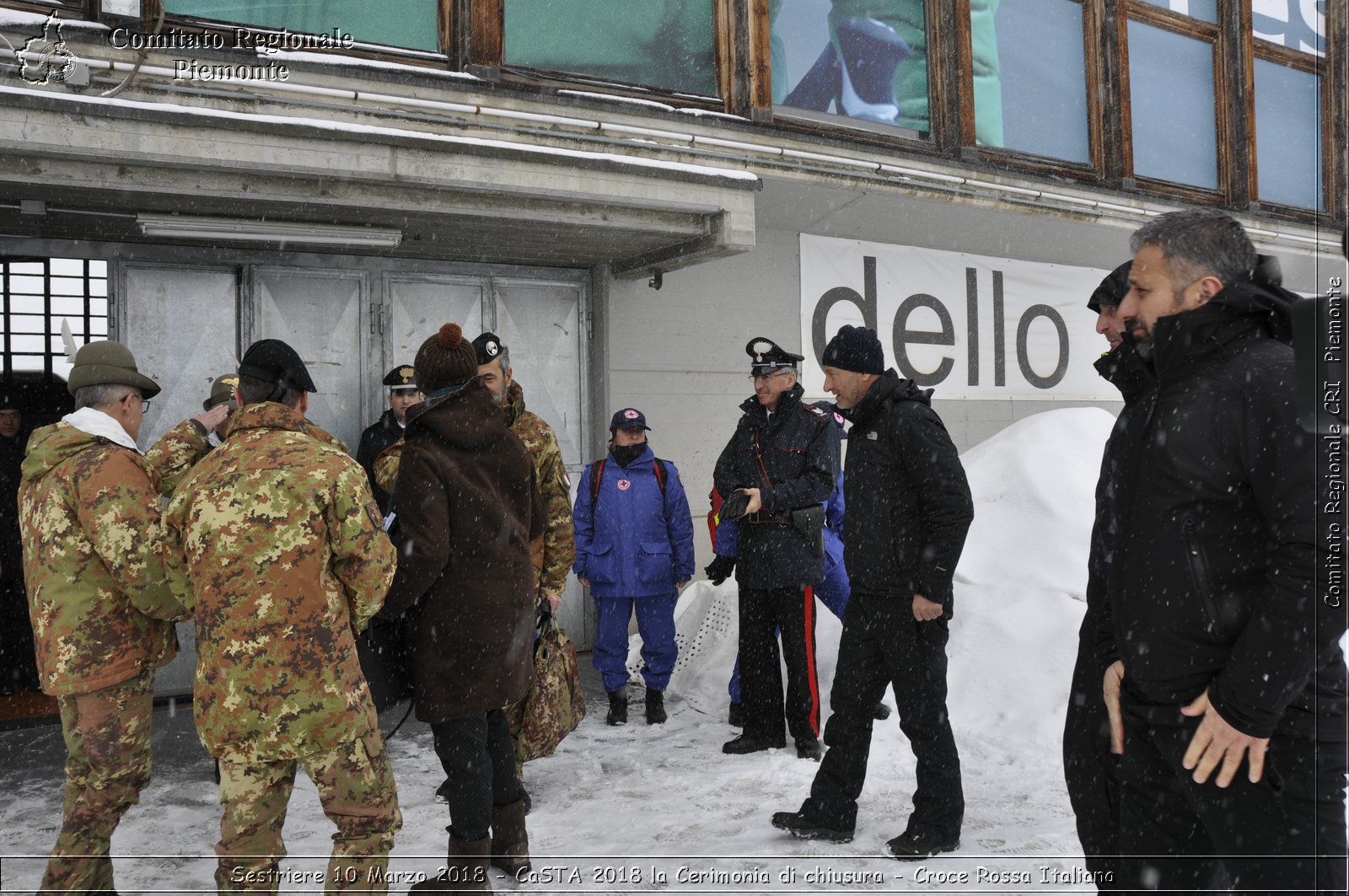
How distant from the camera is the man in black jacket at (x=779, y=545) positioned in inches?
211

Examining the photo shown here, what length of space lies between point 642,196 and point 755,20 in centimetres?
219

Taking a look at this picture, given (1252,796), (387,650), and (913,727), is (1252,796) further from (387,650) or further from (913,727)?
(387,650)

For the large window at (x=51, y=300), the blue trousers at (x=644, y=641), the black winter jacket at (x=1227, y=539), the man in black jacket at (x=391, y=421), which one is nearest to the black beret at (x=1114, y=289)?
the black winter jacket at (x=1227, y=539)

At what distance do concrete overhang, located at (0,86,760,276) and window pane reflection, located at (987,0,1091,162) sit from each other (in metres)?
3.53

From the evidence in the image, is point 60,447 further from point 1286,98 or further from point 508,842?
point 1286,98

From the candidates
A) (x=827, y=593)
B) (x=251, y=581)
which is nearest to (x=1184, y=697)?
(x=251, y=581)

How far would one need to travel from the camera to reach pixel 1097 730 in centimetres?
297

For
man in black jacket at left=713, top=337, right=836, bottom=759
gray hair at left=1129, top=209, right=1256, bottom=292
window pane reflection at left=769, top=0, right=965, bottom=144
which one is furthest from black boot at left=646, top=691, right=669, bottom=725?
window pane reflection at left=769, top=0, right=965, bottom=144

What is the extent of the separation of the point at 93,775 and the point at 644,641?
11.2 feet

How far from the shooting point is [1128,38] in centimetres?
1016

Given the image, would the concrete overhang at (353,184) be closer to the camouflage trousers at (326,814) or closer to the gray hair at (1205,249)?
the camouflage trousers at (326,814)

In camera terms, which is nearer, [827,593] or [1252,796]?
[1252,796]

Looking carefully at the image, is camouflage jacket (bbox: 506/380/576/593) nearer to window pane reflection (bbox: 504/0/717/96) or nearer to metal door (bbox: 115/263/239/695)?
window pane reflection (bbox: 504/0/717/96)

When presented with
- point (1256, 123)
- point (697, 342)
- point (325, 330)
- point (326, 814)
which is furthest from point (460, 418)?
point (1256, 123)
